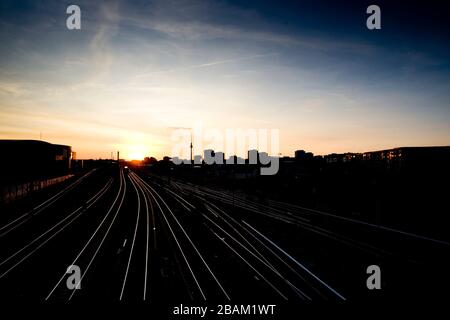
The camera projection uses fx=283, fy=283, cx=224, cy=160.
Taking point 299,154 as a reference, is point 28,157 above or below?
below

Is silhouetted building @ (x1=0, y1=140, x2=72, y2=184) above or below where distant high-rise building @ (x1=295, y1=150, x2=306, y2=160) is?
below

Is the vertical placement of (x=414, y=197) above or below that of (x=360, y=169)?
below

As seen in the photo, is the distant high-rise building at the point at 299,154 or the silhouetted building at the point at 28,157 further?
the distant high-rise building at the point at 299,154

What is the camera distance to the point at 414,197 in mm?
30078

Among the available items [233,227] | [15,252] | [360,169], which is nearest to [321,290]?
[233,227]

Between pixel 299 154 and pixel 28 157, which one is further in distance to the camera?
pixel 299 154

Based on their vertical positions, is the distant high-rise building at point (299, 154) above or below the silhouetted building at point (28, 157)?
above

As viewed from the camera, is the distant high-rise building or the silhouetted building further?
the distant high-rise building
